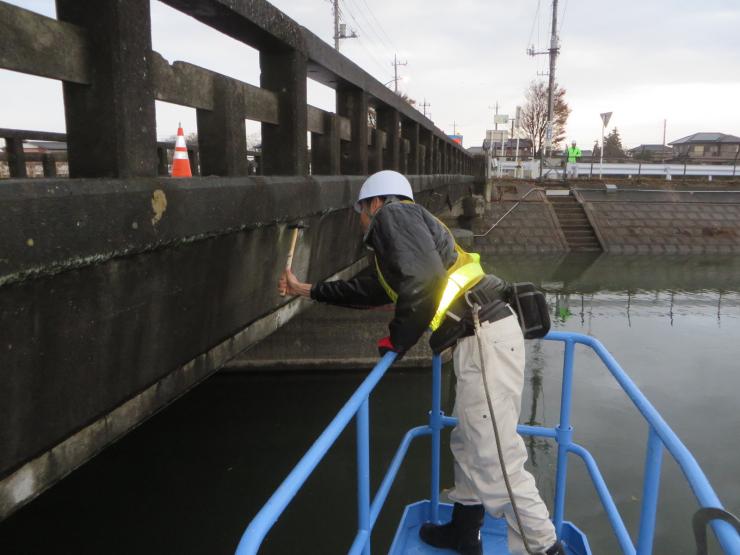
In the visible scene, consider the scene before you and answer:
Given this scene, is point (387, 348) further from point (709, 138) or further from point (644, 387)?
point (709, 138)

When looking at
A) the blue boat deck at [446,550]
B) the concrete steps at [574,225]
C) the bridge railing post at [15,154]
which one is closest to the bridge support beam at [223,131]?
the blue boat deck at [446,550]

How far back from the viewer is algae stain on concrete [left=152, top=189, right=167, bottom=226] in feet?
7.42

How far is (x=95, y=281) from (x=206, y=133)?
54.2 inches

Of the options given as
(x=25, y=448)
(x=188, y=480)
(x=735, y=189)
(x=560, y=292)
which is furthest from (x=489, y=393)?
(x=735, y=189)

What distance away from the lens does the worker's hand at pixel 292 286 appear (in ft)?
11.4

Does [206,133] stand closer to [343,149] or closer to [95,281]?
[95,281]

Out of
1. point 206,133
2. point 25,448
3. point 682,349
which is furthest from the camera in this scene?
point 682,349

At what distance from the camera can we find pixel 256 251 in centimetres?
338

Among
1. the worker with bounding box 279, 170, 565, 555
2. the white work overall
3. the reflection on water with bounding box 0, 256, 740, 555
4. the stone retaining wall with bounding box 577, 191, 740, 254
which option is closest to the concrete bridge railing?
the worker with bounding box 279, 170, 565, 555

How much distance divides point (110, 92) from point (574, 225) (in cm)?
2468

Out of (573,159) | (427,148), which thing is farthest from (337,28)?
(427,148)

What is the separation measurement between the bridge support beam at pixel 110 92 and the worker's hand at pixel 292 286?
→ 4.49 ft

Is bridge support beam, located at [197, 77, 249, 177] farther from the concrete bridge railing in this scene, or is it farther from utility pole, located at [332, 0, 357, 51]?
utility pole, located at [332, 0, 357, 51]

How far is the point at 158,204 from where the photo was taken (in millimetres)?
2289
